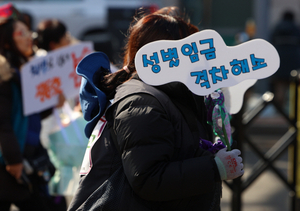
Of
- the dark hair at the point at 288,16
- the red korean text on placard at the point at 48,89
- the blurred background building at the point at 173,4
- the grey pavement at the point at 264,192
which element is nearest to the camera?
the red korean text on placard at the point at 48,89

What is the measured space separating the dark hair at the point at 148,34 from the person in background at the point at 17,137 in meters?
1.00

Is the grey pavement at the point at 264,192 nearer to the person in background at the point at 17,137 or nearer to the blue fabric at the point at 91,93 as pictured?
the person in background at the point at 17,137

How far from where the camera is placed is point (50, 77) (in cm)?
309

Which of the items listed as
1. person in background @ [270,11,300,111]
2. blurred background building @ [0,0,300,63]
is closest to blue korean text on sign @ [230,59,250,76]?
person in background @ [270,11,300,111]

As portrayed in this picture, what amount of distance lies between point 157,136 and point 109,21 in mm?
7611

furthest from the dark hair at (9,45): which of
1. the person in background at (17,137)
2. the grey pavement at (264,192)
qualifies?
the grey pavement at (264,192)

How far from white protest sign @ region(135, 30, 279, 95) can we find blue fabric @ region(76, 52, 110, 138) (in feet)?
0.90

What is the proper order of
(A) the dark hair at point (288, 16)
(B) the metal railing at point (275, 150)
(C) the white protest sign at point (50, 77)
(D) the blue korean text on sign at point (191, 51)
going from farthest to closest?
(A) the dark hair at point (288, 16) → (B) the metal railing at point (275, 150) → (C) the white protest sign at point (50, 77) → (D) the blue korean text on sign at point (191, 51)

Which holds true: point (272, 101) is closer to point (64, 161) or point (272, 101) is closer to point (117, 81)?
point (64, 161)

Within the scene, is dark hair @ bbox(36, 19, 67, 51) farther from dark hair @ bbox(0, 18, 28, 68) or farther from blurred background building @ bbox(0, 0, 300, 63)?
blurred background building @ bbox(0, 0, 300, 63)

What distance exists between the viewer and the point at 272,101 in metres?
3.33

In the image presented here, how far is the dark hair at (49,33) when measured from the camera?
11.8ft

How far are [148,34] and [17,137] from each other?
136 centimetres

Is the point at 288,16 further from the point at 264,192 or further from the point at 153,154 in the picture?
the point at 153,154
